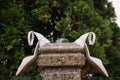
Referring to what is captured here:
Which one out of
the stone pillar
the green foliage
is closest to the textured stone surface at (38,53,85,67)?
the stone pillar

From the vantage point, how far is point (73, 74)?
324cm

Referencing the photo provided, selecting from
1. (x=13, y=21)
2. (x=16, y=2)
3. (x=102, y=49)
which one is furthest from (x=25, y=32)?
(x=102, y=49)

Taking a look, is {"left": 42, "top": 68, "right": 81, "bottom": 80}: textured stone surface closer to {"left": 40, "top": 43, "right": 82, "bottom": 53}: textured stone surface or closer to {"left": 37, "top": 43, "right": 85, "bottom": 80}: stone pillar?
{"left": 37, "top": 43, "right": 85, "bottom": 80}: stone pillar

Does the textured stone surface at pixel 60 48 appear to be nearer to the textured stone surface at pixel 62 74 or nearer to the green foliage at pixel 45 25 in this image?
the textured stone surface at pixel 62 74

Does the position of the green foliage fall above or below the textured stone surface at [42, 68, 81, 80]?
below

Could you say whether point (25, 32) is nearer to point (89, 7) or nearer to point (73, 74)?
point (89, 7)

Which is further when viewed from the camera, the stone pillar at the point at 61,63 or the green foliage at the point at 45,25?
the green foliage at the point at 45,25

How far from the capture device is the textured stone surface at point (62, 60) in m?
3.25

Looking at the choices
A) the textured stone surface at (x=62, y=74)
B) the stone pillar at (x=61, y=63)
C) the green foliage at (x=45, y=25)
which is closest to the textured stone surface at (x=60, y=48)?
the stone pillar at (x=61, y=63)

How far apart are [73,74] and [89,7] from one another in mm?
10063

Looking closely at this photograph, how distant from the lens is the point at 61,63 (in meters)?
3.25

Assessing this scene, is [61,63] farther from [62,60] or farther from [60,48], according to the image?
[60,48]

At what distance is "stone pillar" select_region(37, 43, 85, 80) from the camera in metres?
3.24

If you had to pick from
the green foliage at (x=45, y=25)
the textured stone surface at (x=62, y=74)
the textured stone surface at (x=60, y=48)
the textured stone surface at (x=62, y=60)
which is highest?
the textured stone surface at (x=60, y=48)
